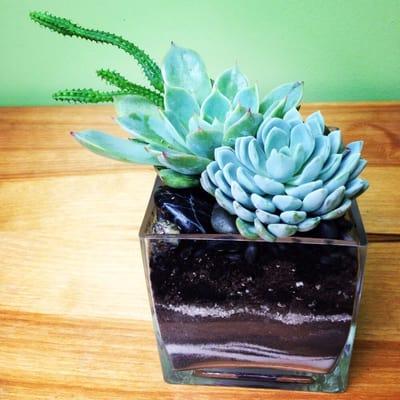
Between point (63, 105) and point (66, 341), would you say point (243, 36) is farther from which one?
point (66, 341)

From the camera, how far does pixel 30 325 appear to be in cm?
55

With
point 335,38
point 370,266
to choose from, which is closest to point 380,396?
point 370,266

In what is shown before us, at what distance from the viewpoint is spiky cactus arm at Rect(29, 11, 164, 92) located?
448 millimetres

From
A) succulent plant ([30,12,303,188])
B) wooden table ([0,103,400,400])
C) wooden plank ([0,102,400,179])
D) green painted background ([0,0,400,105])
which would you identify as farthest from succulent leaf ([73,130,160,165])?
green painted background ([0,0,400,105])

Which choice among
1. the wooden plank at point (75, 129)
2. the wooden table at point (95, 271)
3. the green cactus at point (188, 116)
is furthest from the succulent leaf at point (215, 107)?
the wooden plank at point (75, 129)

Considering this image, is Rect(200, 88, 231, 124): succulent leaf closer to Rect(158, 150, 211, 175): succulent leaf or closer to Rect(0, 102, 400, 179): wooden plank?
Rect(158, 150, 211, 175): succulent leaf

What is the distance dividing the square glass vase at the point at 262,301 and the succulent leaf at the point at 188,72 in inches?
3.4

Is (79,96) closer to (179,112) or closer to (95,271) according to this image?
(179,112)

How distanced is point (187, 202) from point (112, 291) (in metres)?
0.19

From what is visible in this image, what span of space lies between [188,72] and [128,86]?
0.15 ft

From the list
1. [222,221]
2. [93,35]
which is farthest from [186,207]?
[93,35]

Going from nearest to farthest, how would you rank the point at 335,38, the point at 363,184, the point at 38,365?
the point at 363,184, the point at 38,365, the point at 335,38

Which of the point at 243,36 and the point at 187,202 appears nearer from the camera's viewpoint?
the point at 187,202

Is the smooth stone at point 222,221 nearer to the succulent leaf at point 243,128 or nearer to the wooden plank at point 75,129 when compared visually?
the succulent leaf at point 243,128
